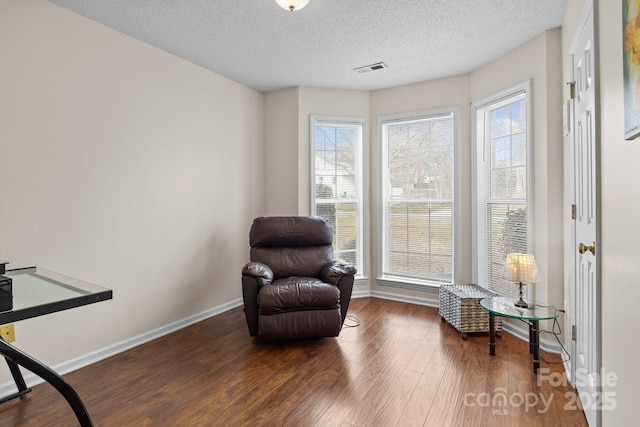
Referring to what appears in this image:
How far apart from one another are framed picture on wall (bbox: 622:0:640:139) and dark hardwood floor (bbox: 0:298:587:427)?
1.59m

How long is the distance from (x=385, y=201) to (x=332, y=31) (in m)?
2.05

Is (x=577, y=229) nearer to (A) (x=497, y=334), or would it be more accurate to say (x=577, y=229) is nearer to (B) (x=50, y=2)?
(A) (x=497, y=334)

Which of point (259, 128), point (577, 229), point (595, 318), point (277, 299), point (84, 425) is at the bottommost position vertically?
Answer: point (84, 425)

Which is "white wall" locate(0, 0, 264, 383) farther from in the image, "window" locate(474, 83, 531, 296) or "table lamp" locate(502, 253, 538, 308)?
"table lamp" locate(502, 253, 538, 308)

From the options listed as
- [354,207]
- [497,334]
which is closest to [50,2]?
[354,207]

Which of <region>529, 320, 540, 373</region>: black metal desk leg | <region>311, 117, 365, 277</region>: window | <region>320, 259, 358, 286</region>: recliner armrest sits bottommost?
<region>529, 320, 540, 373</region>: black metal desk leg

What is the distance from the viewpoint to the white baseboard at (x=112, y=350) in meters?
2.21

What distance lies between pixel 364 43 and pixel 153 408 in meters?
3.05

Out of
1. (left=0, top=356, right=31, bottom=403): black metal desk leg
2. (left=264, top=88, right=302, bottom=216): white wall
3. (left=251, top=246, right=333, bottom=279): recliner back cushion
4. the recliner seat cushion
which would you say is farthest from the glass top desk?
(left=264, top=88, right=302, bottom=216): white wall

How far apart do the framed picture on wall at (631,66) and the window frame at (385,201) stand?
2519mm

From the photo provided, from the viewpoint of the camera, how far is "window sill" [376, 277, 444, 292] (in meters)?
3.83

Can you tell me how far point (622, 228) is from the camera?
4.20 feet

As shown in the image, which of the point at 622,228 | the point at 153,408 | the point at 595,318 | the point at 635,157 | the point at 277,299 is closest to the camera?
the point at 635,157

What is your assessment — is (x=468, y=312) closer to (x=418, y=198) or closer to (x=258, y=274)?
(x=418, y=198)
